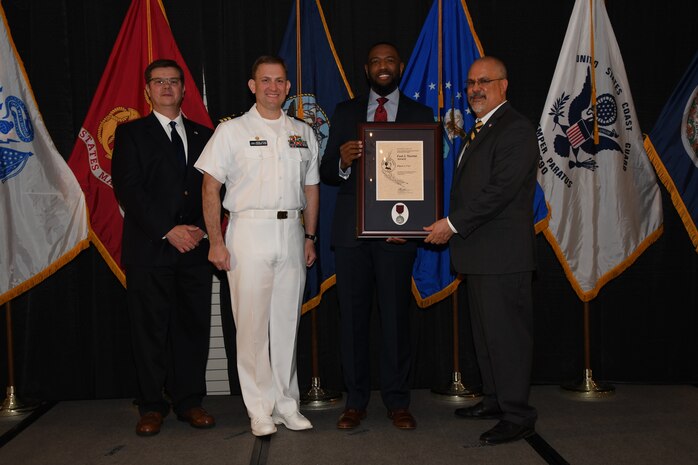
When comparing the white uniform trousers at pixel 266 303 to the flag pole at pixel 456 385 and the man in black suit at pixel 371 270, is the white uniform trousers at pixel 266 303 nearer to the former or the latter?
the man in black suit at pixel 371 270

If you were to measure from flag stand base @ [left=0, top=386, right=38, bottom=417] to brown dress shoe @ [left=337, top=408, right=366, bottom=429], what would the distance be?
80.3 inches

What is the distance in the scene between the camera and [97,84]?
177 inches

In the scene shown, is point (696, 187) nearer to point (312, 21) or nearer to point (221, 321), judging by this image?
point (312, 21)

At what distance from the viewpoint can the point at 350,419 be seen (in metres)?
3.64

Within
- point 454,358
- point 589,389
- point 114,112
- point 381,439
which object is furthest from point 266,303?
point 589,389

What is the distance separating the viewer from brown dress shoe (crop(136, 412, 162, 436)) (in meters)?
3.60

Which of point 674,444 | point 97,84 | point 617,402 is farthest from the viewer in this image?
point 97,84

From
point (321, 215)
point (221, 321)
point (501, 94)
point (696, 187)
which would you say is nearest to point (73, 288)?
point (221, 321)

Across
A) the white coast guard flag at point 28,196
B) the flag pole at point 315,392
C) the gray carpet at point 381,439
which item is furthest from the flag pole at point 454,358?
the white coast guard flag at point 28,196

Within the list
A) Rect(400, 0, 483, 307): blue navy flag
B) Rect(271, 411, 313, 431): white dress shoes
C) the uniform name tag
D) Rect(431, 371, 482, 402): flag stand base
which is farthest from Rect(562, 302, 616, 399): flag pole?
the uniform name tag

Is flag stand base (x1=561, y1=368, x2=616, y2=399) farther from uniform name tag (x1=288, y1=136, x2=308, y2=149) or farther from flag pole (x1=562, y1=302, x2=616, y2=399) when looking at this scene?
uniform name tag (x1=288, y1=136, x2=308, y2=149)

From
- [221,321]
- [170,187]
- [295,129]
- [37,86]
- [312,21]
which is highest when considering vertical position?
[312,21]

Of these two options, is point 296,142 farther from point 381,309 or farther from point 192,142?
point 381,309

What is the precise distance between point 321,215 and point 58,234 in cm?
166
